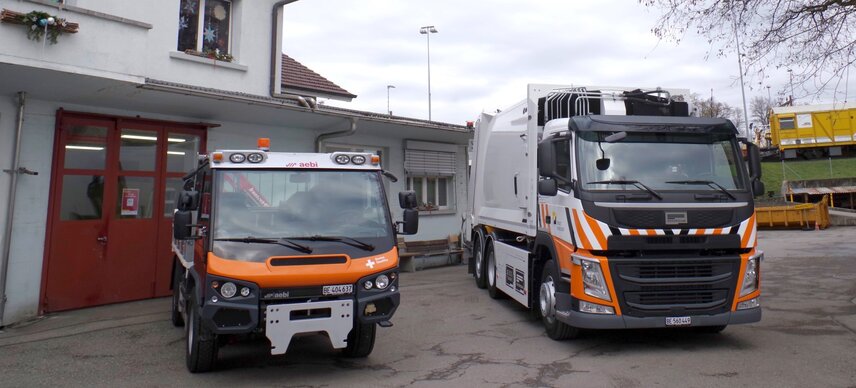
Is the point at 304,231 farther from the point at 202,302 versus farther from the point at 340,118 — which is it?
the point at 340,118

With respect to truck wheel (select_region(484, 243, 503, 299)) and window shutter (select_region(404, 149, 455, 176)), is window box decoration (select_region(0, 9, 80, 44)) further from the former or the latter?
window shutter (select_region(404, 149, 455, 176))

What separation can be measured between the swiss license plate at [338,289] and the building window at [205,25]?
7833 millimetres

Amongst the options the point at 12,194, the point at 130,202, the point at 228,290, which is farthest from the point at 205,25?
the point at 228,290

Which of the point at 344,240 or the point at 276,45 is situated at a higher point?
the point at 276,45

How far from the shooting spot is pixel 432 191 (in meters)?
14.6

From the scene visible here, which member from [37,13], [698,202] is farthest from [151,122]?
[698,202]

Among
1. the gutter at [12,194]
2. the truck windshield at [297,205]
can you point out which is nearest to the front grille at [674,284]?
the truck windshield at [297,205]

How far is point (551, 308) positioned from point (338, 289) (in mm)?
2816

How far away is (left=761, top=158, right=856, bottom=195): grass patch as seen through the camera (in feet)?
96.0

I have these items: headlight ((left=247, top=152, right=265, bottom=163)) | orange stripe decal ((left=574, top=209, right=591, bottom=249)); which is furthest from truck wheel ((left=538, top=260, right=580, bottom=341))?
headlight ((left=247, top=152, right=265, bottom=163))

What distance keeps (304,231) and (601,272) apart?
10.2 feet

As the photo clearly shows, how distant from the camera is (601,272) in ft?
18.3

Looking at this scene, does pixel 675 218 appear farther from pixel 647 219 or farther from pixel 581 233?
pixel 581 233

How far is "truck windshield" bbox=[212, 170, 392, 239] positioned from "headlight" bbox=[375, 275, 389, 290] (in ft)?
1.52
